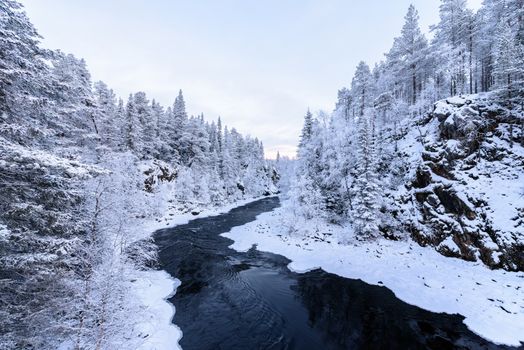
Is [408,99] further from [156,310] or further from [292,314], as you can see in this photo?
[156,310]

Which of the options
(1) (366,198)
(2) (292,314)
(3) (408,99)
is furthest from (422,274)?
(3) (408,99)

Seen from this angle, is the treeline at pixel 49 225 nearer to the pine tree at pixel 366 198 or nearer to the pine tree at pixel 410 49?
the pine tree at pixel 366 198

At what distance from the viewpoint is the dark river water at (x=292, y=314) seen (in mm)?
12906

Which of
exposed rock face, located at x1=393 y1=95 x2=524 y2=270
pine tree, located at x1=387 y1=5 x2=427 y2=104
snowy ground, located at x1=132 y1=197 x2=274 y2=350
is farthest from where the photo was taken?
pine tree, located at x1=387 y1=5 x2=427 y2=104

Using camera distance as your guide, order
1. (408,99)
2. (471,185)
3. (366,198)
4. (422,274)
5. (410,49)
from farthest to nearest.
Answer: (408,99) < (410,49) < (366,198) < (471,185) < (422,274)

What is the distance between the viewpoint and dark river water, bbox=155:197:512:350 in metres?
12.9

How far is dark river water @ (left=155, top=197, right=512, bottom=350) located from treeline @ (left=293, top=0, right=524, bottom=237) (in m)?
10.7

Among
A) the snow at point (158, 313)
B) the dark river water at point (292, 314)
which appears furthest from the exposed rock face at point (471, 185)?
the snow at point (158, 313)

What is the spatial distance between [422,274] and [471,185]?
9.30 metres

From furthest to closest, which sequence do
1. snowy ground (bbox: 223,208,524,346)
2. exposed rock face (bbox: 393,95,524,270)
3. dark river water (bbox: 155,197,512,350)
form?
exposed rock face (bbox: 393,95,524,270) < snowy ground (bbox: 223,208,524,346) < dark river water (bbox: 155,197,512,350)

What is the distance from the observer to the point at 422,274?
63.1ft

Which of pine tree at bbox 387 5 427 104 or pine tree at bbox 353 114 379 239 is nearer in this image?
pine tree at bbox 353 114 379 239

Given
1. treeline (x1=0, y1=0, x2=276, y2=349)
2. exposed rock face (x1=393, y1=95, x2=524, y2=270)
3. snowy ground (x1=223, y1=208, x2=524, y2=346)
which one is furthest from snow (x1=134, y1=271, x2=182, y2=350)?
exposed rock face (x1=393, y1=95, x2=524, y2=270)

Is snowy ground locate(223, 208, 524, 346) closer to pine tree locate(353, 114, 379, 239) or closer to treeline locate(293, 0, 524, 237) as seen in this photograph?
pine tree locate(353, 114, 379, 239)
